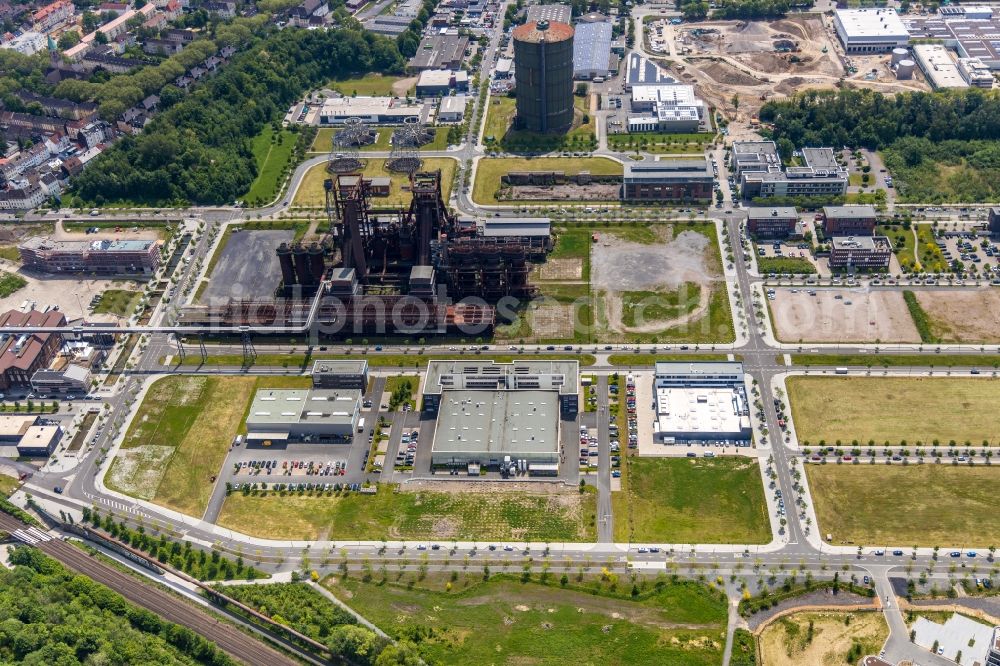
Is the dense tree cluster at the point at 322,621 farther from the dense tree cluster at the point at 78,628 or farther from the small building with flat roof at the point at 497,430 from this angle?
the small building with flat roof at the point at 497,430

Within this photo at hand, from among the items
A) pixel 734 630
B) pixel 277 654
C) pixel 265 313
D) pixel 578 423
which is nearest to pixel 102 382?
pixel 265 313

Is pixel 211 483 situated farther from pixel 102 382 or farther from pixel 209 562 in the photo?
pixel 102 382

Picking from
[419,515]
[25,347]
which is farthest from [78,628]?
[25,347]

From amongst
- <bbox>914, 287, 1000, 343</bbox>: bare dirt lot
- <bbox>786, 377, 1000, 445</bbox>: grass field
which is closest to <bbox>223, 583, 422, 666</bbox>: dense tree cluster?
<bbox>786, 377, 1000, 445</bbox>: grass field

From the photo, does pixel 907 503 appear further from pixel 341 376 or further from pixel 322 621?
pixel 341 376

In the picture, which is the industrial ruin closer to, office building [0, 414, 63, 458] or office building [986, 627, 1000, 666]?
office building [0, 414, 63, 458]

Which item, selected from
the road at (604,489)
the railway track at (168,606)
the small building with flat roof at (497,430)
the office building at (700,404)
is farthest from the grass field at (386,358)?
the railway track at (168,606)
